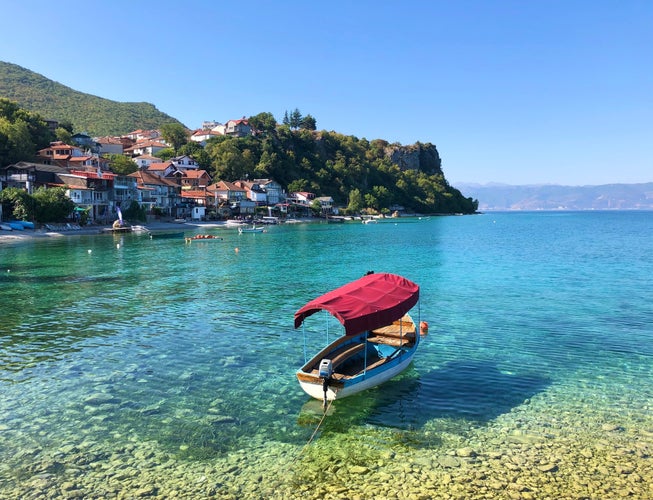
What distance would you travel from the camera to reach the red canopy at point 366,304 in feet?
43.9

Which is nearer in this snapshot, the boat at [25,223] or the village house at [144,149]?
the boat at [25,223]

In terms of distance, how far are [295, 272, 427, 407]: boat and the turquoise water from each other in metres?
0.80

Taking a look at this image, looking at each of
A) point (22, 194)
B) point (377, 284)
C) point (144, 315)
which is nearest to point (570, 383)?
point (377, 284)

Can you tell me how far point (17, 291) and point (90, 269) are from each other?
1066cm

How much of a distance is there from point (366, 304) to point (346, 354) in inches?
89.3

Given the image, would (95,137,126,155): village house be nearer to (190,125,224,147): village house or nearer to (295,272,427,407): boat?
(190,125,224,147): village house

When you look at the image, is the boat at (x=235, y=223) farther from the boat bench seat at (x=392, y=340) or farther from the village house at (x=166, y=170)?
the boat bench seat at (x=392, y=340)

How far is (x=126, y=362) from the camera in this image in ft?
57.8

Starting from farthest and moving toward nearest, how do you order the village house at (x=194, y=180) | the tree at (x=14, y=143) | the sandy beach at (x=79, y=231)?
1. the village house at (x=194, y=180)
2. the tree at (x=14, y=143)
3. the sandy beach at (x=79, y=231)

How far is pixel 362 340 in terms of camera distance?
16.8 meters

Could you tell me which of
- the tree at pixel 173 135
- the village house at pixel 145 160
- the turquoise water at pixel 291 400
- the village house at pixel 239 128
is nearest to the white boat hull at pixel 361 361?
the turquoise water at pixel 291 400

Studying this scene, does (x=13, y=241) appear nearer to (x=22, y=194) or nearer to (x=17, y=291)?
(x=22, y=194)

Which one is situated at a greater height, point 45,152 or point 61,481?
point 45,152

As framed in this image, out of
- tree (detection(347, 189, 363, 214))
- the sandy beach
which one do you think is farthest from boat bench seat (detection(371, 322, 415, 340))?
tree (detection(347, 189, 363, 214))
